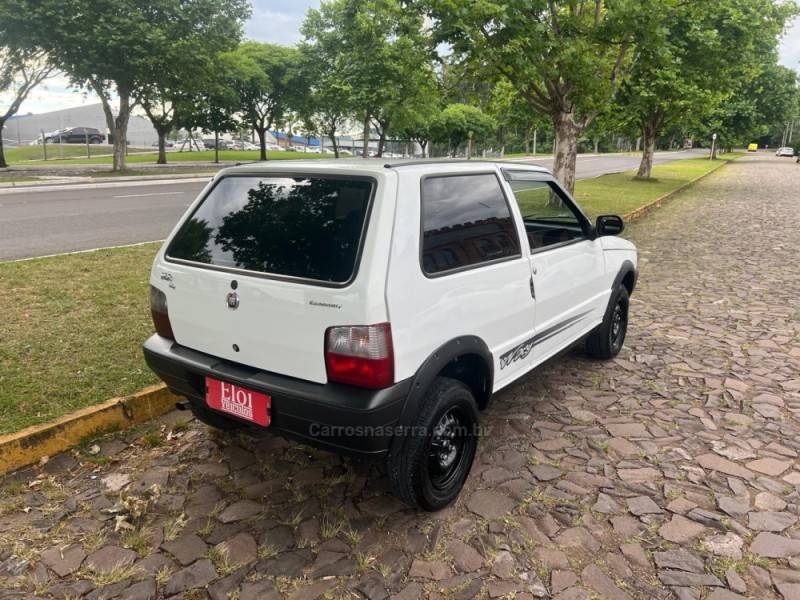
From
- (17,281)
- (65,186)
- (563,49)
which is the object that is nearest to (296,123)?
(65,186)

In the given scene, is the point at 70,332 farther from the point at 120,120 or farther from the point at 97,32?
the point at 120,120

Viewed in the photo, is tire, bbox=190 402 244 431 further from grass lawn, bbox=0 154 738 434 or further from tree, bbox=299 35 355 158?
tree, bbox=299 35 355 158

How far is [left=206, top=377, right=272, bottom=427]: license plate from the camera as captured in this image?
2.63m

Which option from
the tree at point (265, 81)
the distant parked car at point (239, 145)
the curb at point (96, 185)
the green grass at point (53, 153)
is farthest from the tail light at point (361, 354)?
the distant parked car at point (239, 145)

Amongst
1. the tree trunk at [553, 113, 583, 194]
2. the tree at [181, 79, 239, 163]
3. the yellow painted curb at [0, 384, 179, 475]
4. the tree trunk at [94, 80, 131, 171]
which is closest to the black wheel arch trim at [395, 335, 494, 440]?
the yellow painted curb at [0, 384, 179, 475]

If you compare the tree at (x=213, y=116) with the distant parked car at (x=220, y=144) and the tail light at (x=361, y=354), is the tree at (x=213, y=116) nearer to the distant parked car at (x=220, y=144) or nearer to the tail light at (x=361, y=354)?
the distant parked car at (x=220, y=144)

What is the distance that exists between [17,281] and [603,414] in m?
5.88

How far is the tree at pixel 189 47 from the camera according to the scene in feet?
72.8

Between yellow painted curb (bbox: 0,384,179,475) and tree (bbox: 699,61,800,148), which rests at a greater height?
tree (bbox: 699,61,800,148)

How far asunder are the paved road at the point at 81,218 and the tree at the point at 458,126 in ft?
135

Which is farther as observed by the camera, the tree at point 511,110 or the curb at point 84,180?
the curb at point 84,180

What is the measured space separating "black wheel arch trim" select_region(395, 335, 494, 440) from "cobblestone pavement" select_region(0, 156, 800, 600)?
0.66 m

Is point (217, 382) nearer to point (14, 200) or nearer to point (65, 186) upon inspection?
point (14, 200)

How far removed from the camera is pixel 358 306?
2355 millimetres
